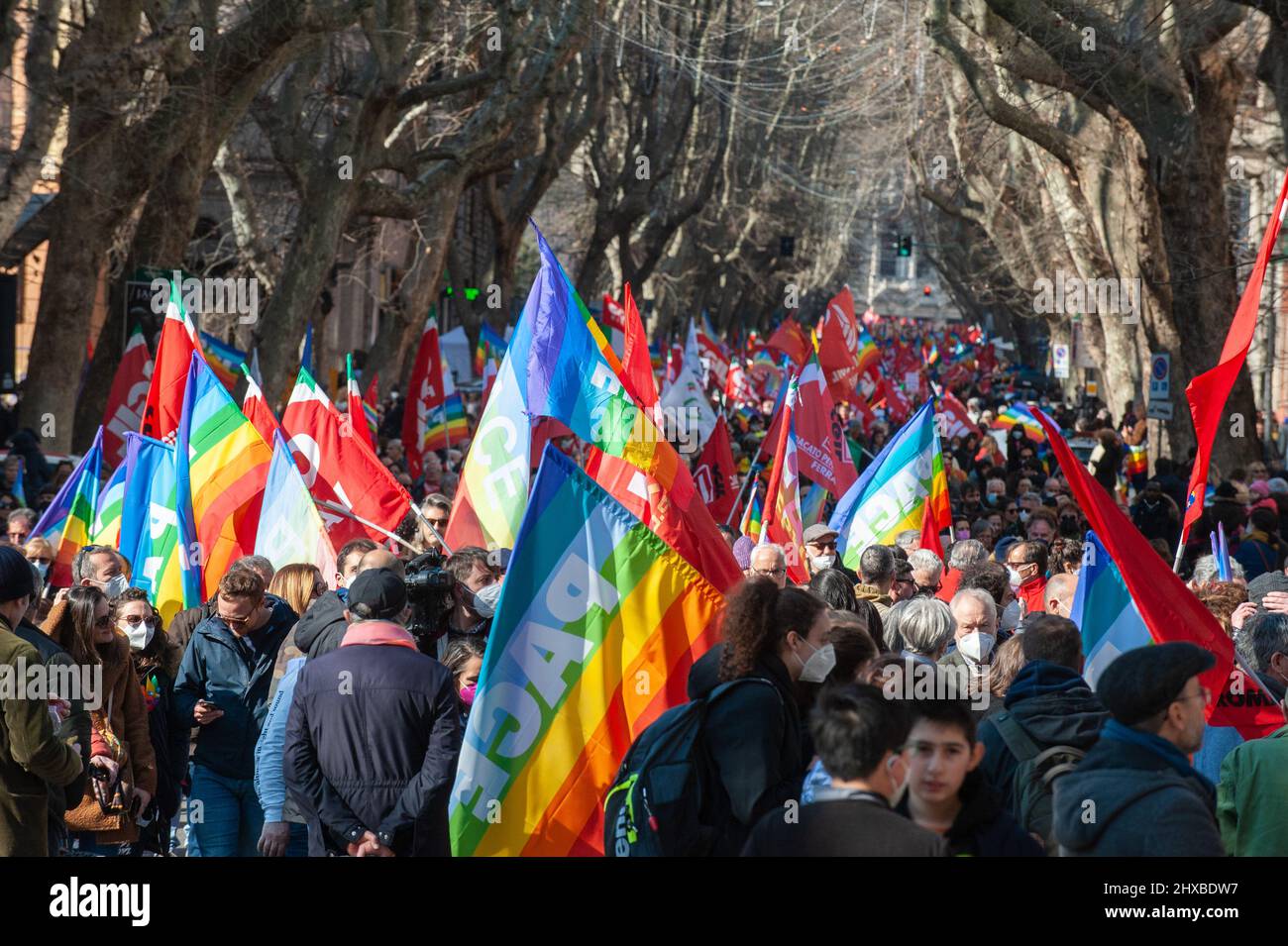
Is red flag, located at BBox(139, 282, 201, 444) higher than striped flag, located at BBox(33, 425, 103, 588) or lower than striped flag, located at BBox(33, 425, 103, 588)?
higher

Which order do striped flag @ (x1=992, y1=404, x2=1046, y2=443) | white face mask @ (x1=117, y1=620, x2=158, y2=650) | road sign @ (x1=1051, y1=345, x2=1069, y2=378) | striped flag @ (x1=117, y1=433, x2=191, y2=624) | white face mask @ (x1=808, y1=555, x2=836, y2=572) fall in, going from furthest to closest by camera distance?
road sign @ (x1=1051, y1=345, x2=1069, y2=378) < striped flag @ (x1=992, y1=404, x2=1046, y2=443) < white face mask @ (x1=808, y1=555, x2=836, y2=572) < striped flag @ (x1=117, y1=433, x2=191, y2=624) < white face mask @ (x1=117, y1=620, x2=158, y2=650)

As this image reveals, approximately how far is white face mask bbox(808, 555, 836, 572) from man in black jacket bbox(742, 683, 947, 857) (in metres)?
6.22

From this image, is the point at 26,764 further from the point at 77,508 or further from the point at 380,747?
the point at 77,508

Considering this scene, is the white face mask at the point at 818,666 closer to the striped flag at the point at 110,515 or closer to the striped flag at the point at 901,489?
the striped flag at the point at 110,515

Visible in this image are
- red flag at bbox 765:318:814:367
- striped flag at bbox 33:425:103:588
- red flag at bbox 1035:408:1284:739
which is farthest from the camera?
red flag at bbox 765:318:814:367

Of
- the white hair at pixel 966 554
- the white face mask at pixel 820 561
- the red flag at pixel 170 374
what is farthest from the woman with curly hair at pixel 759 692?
the red flag at pixel 170 374

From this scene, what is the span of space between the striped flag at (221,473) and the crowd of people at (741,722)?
0.85 m

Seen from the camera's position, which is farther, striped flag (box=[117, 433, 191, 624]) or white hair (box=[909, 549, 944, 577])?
white hair (box=[909, 549, 944, 577])

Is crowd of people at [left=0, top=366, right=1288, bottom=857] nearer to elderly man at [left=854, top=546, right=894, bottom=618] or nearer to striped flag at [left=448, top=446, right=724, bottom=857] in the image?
elderly man at [left=854, top=546, right=894, bottom=618]

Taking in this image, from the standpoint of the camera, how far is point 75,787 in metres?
5.91

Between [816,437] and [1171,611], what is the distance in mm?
7376

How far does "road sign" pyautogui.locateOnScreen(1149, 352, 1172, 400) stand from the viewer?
18203 mm

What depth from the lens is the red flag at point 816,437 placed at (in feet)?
44.4

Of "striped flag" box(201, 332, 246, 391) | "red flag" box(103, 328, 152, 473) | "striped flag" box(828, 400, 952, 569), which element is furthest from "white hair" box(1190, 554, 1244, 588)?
"striped flag" box(201, 332, 246, 391)
